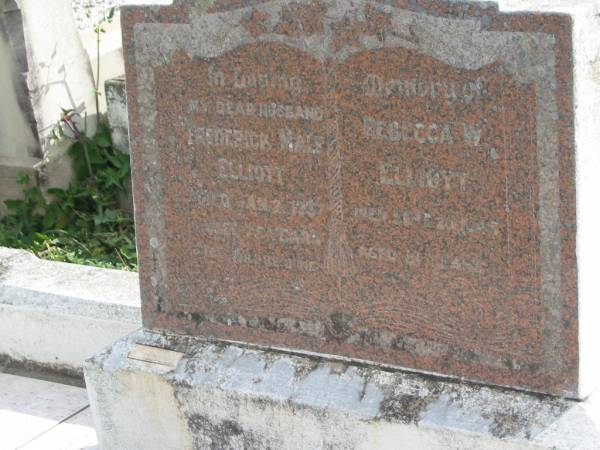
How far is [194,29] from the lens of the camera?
3.42 metres

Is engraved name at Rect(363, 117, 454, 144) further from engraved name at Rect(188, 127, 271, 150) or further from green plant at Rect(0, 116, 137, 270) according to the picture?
green plant at Rect(0, 116, 137, 270)

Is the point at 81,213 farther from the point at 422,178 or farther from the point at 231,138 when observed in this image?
the point at 422,178

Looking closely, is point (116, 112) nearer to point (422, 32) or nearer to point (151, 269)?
point (151, 269)

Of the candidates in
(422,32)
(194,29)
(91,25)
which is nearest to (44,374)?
(194,29)

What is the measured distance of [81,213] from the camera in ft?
18.4

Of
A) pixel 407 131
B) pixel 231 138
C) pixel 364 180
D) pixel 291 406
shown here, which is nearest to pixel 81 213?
pixel 231 138

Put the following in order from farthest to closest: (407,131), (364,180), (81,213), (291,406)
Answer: (81,213) < (291,406) < (364,180) < (407,131)

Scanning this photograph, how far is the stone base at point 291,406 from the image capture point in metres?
3.12

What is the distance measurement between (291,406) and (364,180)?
0.69m

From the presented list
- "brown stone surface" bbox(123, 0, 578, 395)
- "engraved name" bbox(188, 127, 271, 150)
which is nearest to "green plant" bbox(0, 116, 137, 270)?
"brown stone surface" bbox(123, 0, 578, 395)

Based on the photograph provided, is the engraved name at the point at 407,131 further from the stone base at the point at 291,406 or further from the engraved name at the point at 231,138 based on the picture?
the stone base at the point at 291,406

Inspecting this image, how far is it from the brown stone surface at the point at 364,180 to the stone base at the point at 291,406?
0.21ft

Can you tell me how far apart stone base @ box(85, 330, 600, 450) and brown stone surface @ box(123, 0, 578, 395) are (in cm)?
6

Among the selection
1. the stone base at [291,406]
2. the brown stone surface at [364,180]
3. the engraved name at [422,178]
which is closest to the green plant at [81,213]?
the stone base at [291,406]
